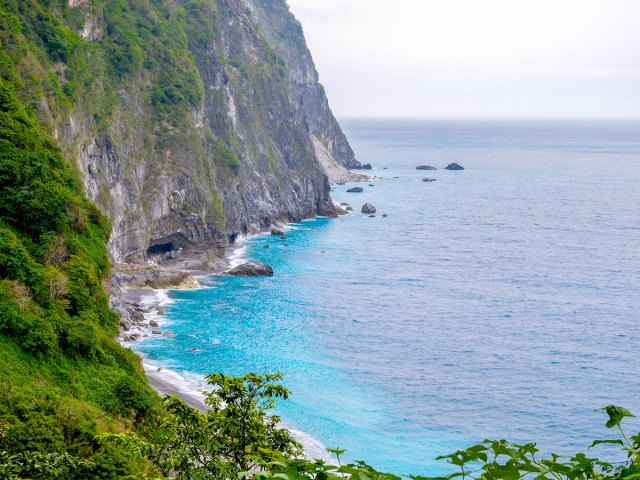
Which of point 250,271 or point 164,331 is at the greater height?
point 250,271

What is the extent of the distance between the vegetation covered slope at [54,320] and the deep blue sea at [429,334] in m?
16.3

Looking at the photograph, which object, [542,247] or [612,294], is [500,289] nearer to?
[612,294]

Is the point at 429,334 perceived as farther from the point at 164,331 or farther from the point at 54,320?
the point at 54,320

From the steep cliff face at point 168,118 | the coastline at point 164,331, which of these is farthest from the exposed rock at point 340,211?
the coastline at point 164,331

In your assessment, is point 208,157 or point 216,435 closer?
point 216,435

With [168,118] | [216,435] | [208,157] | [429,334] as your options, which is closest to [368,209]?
[208,157]

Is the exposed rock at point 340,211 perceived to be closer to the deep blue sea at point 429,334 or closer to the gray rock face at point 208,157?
the gray rock face at point 208,157

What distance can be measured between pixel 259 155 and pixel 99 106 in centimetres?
5230

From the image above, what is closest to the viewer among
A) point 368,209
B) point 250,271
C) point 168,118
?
point 250,271

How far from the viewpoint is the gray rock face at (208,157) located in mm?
82250

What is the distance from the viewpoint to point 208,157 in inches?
4240

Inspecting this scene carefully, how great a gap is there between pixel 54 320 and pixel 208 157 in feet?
227

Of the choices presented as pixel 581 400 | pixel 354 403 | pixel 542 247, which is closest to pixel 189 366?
pixel 354 403

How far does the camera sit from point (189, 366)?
61.9 m
